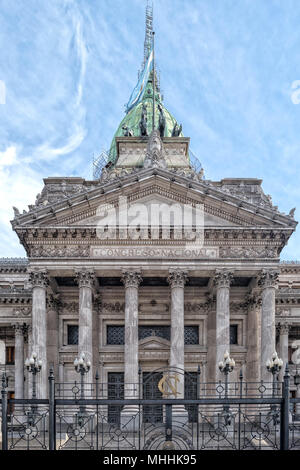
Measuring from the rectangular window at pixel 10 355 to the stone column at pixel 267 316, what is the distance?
65.3 feet

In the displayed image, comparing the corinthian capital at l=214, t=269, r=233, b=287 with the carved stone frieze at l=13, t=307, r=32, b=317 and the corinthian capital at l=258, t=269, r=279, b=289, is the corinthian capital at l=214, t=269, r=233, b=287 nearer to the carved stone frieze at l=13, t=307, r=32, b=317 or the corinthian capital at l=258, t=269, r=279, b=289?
the corinthian capital at l=258, t=269, r=279, b=289

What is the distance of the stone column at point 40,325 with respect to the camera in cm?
3275

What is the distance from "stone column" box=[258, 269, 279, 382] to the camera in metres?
33.1

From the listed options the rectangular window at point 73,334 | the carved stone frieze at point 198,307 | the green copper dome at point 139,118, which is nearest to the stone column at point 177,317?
the carved stone frieze at point 198,307

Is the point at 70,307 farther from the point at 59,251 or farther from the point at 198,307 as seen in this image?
the point at 198,307

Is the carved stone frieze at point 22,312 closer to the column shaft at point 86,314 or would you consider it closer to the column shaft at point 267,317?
the column shaft at point 86,314

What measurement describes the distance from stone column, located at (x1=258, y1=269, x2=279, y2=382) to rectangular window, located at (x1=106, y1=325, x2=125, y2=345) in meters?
9.75

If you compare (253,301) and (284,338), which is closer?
(253,301)

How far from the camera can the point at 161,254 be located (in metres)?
34.0

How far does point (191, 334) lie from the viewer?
38312mm

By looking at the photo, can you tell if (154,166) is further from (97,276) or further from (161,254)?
(97,276)

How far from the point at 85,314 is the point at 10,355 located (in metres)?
12.9

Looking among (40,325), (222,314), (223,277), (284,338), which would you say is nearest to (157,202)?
(223,277)

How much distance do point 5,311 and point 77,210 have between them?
12852 mm
